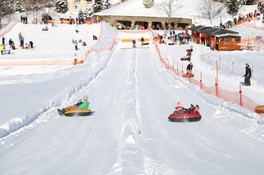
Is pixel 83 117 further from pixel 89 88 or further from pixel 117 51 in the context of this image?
pixel 117 51

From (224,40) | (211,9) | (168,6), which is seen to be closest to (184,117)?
(224,40)

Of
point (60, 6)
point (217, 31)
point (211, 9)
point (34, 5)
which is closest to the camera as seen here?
point (217, 31)

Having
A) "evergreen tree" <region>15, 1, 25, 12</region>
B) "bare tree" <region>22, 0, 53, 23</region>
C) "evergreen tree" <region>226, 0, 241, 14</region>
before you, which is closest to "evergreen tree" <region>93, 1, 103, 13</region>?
"bare tree" <region>22, 0, 53, 23</region>

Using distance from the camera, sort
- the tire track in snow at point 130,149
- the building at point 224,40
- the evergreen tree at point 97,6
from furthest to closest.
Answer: the evergreen tree at point 97,6, the building at point 224,40, the tire track in snow at point 130,149

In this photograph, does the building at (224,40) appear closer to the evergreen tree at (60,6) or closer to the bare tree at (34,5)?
the bare tree at (34,5)

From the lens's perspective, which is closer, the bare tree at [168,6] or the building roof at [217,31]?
the building roof at [217,31]

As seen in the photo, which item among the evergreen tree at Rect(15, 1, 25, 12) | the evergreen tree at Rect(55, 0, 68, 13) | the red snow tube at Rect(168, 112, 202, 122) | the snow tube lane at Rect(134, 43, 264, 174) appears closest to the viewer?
the snow tube lane at Rect(134, 43, 264, 174)

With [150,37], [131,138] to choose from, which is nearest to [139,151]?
[131,138]

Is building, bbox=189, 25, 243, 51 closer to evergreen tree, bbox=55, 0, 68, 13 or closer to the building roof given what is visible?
the building roof

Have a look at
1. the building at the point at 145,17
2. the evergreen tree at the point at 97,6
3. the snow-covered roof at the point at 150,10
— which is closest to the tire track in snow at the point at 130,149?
the building at the point at 145,17

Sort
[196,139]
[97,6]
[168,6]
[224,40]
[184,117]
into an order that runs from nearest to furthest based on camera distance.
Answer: [196,139] < [184,117] < [224,40] < [168,6] < [97,6]

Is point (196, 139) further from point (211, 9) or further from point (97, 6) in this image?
point (97, 6)

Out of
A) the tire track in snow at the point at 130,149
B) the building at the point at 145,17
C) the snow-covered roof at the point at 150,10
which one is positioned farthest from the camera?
the snow-covered roof at the point at 150,10

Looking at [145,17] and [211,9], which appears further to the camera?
[145,17]
